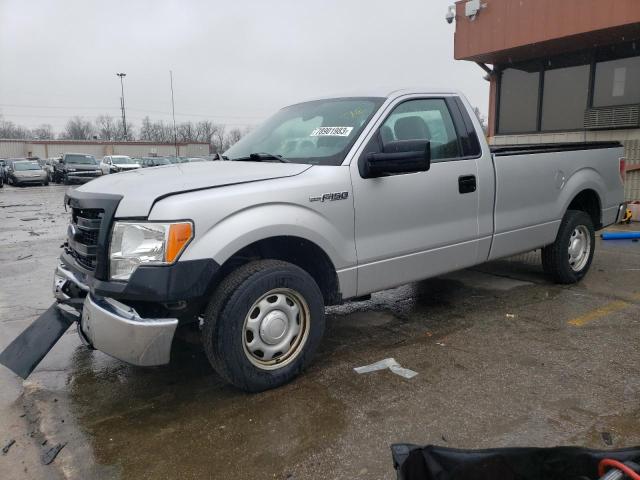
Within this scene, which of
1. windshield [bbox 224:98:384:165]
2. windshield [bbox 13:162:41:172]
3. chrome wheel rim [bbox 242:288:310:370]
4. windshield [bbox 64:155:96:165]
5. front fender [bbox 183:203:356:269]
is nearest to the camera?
front fender [bbox 183:203:356:269]

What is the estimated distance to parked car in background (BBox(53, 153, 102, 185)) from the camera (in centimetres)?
2891

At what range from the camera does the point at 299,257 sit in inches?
142

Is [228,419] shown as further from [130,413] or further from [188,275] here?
[188,275]

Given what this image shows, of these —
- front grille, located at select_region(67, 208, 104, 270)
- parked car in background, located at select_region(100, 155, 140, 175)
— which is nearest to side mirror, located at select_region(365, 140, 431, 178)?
front grille, located at select_region(67, 208, 104, 270)

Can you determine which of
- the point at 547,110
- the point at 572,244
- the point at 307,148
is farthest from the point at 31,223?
the point at 547,110

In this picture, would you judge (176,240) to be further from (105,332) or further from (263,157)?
(263,157)

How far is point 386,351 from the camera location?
396 centimetres

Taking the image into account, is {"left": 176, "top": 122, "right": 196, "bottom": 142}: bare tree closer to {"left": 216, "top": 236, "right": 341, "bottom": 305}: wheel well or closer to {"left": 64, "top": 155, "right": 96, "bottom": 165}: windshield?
{"left": 64, "top": 155, "right": 96, "bottom": 165}: windshield

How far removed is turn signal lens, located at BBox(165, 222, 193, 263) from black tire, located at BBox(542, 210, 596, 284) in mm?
4010

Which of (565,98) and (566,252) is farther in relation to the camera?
(565,98)

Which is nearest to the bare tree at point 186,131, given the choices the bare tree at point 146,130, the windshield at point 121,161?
the bare tree at point 146,130

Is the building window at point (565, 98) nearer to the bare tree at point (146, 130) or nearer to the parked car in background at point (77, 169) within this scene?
the parked car in background at point (77, 169)

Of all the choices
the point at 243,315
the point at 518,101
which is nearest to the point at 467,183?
the point at 243,315

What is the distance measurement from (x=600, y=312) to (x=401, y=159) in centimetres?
266
